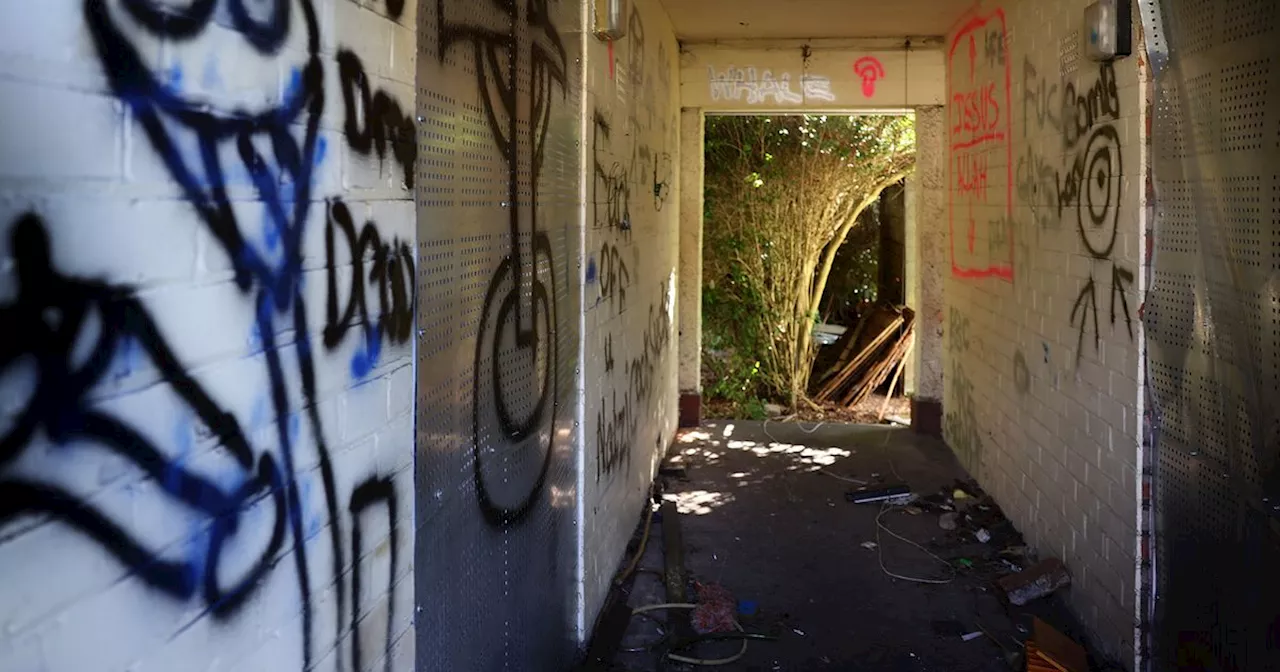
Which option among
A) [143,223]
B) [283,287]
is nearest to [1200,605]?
[283,287]

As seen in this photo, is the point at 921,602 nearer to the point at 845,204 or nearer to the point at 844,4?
the point at 844,4

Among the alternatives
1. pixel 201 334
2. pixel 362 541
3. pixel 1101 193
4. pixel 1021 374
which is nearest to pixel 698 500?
pixel 1021 374

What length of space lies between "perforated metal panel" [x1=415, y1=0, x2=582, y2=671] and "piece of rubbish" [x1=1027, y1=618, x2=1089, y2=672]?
173cm

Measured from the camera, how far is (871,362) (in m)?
9.91

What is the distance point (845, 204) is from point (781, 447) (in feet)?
9.38

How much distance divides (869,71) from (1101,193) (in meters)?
4.18

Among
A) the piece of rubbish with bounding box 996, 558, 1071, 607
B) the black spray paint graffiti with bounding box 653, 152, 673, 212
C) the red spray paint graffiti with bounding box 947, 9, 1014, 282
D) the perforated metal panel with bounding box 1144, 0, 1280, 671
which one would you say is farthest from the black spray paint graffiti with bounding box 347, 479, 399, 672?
the black spray paint graffiti with bounding box 653, 152, 673, 212

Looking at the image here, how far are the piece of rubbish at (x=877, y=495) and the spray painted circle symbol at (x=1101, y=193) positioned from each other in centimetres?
245

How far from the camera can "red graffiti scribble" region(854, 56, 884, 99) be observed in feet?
26.2

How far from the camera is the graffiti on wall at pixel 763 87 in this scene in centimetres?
802

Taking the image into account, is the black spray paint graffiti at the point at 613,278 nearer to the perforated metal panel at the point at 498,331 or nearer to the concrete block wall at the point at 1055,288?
the perforated metal panel at the point at 498,331

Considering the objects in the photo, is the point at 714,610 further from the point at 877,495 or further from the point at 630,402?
the point at 877,495

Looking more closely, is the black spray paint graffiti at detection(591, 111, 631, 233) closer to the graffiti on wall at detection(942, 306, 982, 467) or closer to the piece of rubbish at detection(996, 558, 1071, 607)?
the piece of rubbish at detection(996, 558, 1071, 607)

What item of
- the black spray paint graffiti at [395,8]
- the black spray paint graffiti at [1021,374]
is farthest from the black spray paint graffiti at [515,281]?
the black spray paint graffiti at [1021,374]
